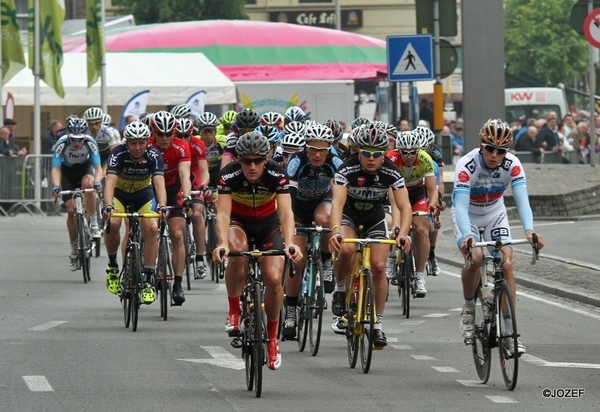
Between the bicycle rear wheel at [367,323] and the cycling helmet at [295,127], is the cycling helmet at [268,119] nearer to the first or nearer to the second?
the cycling helmet at [295,127]

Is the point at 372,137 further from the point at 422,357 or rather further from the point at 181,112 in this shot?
the point at 181,112

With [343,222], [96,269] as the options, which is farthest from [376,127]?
[96,269]

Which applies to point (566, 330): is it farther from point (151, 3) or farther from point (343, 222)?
point (151, 3)

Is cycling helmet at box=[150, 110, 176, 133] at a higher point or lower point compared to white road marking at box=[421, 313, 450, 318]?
higher

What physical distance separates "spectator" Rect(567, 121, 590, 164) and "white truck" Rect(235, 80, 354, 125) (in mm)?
7715

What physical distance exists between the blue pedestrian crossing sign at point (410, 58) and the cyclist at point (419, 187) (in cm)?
695

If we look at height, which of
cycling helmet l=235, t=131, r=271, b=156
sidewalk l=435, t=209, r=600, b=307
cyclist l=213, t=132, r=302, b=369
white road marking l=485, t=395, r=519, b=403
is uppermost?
cycling helmet l=235, t=131, r=271, b=156

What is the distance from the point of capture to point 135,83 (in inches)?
1566

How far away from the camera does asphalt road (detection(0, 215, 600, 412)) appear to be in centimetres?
995

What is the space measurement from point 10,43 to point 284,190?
2475 cm

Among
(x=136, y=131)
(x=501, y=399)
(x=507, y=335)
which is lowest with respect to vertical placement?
(x=501, y=399)

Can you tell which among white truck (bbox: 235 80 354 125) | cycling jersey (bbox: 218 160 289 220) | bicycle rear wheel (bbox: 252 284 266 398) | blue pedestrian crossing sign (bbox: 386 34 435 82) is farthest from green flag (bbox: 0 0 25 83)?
bicycle rear wheel (bbox: 252 284 266 398)

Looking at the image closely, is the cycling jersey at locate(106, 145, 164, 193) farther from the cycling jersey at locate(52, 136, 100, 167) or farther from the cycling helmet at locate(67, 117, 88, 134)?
the cycling jersey at locate(52, 136, 100, 167)

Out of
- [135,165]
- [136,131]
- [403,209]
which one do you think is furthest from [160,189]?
[403,209]
